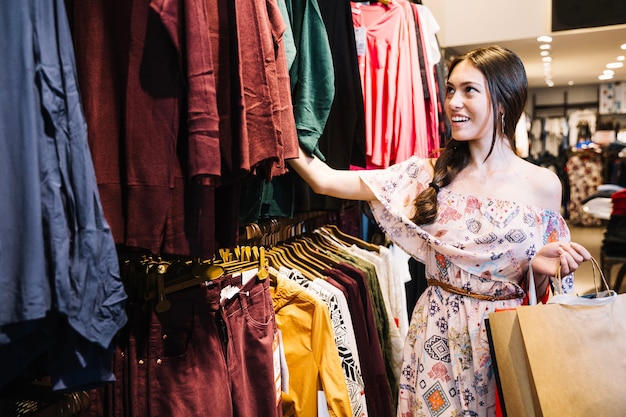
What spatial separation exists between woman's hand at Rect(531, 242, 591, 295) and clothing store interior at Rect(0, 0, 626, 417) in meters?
0.09

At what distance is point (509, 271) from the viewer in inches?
68.1

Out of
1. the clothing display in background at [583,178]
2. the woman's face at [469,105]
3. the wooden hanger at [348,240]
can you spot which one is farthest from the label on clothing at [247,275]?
the clothing display in background at [583,178]

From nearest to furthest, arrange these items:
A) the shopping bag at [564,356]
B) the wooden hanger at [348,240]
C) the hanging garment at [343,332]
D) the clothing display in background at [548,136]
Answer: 1. the shopping bag at [564,356]
2. the hanging garment at [343,332]
3. the wooden hanger at [348,240]
4. the clothing display in background at [548,136]

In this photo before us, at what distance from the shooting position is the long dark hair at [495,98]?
174cm

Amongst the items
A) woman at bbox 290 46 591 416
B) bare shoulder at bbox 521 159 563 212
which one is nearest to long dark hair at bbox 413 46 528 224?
woman at bbox 290 46 591 416

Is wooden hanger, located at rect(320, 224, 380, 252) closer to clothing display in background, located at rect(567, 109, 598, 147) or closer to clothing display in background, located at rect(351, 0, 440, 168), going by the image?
clothing display in background, located at rect(351, 0, 440, 168)

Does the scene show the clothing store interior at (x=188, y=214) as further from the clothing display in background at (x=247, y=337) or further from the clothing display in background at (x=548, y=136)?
the clothing display in background at (x=548, y=136)

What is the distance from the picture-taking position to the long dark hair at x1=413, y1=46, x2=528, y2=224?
1.74m

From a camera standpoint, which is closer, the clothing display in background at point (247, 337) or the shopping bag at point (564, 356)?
the clothing display in background at point (247, 337)

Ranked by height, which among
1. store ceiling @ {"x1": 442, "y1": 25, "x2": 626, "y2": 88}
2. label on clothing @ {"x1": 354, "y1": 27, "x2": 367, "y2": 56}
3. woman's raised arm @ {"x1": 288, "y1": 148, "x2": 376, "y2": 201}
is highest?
store ceiling @ {"x1": 442, "y1": 25, "x2": 626, "y2": 88}

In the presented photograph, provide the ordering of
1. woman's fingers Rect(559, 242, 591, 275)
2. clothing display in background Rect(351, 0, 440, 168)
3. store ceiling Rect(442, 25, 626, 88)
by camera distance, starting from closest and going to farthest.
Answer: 1. woman's fingers Rect(559, 242, 591, 275)
2. clothing display in background Rect(351, 0, 440, 168)
3. store ceiling Rect(442, 25, 626, 88)

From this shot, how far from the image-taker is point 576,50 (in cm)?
612

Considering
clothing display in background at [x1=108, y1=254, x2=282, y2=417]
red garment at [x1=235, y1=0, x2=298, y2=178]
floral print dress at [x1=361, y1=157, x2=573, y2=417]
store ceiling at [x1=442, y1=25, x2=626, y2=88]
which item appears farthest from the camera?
store ceiling at [x1=442, y1=25, x2=626, y2=88]

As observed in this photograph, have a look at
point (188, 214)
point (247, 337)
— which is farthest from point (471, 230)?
point (188, 214)
